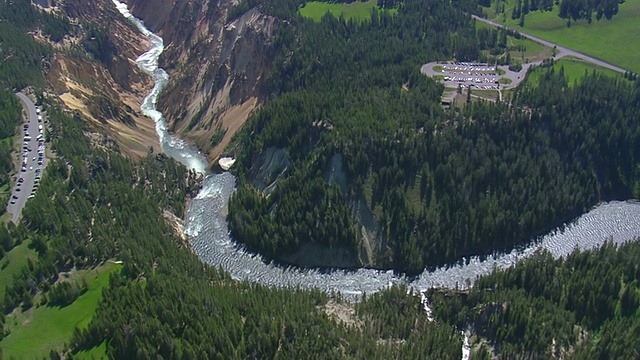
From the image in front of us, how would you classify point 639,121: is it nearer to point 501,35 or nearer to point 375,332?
point 501,35

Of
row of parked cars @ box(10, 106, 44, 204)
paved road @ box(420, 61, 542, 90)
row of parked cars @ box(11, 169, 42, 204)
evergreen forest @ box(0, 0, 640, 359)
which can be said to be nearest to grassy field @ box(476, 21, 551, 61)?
evergreen forest @ box(0, 0, 640, 359)

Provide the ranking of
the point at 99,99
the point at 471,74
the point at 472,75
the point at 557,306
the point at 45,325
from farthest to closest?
the point at 99,99, the point at 471,74, the point at 472,75, the point at 557,306, the point at 45,325

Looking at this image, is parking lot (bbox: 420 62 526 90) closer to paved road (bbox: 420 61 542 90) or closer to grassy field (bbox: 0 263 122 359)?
paved road (bbox: 420 61 542 90)

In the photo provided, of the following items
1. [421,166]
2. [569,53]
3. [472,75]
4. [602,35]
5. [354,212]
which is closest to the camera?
[354,212]

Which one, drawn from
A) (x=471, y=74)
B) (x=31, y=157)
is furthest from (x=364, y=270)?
(x=31, y=157)

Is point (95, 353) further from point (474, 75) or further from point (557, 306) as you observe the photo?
point (474, 75)

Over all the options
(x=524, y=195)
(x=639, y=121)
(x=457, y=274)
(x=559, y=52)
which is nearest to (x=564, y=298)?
(x=457, y=274)

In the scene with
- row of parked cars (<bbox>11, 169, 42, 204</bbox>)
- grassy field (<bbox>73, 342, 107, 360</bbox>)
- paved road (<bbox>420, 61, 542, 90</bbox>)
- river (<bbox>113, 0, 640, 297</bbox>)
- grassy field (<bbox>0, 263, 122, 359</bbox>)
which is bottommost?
river (<bbox>113, 0, 640, 297</bbox>)
